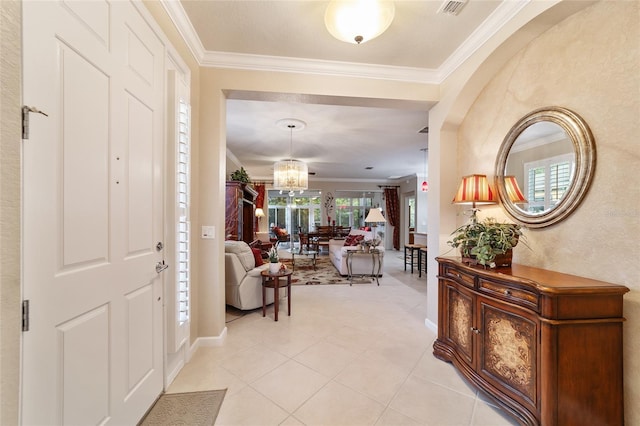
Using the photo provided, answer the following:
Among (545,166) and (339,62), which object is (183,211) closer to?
(339,62)

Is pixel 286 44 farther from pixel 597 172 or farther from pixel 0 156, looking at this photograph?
pixel 597 172

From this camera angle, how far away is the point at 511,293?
5.15 ft

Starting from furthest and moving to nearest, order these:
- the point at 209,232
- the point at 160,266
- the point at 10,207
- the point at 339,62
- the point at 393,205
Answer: the point at 393,205 → the point at 339,62 → the point at 209,232 → the point at 160,266 → the point at 10,207

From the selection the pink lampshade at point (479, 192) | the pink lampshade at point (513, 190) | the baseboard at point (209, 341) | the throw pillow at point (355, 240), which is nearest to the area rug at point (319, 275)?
the throw pillow at point (355, 240)

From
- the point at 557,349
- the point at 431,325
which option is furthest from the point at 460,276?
the point at 431,325

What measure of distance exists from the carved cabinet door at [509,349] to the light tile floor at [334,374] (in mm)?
254

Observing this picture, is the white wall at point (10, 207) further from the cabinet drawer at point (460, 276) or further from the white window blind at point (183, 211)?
the cabinet drawer at point (460, 276)

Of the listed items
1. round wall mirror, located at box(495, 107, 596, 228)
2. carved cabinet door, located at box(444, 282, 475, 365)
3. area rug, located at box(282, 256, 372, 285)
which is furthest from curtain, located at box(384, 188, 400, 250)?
carved cabinet door, located at box(444, 282, 475, 365)

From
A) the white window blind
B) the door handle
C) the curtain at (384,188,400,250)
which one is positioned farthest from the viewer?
the curtain at (384,188,400,250)

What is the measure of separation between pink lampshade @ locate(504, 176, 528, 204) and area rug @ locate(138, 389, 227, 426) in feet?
8.91

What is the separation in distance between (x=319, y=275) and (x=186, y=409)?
3986mm

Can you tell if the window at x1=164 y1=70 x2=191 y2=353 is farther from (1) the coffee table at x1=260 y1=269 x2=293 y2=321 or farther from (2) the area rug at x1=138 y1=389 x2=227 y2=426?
(1) the coffee table at x1=260 y1=269 x2=293 y2=321

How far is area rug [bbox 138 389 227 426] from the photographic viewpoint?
1.56 metres

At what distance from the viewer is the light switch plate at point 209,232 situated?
2.43 metres
